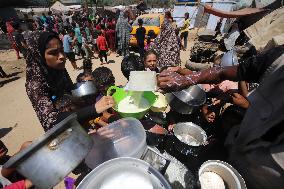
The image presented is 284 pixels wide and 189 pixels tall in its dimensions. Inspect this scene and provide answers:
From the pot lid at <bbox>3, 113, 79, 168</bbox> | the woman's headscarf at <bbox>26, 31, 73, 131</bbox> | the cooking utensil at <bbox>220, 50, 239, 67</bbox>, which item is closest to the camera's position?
the pot lid at <bbox>3, 113, 79, 168</bbox>

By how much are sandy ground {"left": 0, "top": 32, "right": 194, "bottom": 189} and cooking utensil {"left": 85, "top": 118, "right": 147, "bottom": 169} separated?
2065 mm

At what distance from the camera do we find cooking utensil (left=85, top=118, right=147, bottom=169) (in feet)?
5.13

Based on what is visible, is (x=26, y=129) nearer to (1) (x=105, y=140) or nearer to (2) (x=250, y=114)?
(1) (x=105, y=140)

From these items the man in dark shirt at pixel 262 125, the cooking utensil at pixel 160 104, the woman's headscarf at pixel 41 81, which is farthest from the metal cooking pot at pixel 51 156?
the cooking utensil at pixel 160 104

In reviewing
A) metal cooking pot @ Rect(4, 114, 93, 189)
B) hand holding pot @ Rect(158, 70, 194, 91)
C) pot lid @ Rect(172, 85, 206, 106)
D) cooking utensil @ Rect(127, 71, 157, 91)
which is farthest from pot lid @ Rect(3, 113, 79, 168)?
pot lid @ Rect(172, 85, 206, 106)

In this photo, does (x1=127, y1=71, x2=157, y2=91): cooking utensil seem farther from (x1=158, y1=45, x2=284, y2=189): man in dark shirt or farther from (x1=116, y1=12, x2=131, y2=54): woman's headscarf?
(x1=116, y1=12, x2=131, y2=54): woman's headscarf

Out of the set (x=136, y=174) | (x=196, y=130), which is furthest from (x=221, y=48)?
(x=136, y=174)

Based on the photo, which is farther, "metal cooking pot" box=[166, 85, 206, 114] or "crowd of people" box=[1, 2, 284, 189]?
"metal cooking pot" box=[166, 85, 206, 114]

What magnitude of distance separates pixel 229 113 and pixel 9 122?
19.0ft

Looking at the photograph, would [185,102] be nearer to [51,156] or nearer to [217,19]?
[51,156]

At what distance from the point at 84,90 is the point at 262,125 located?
215 cm

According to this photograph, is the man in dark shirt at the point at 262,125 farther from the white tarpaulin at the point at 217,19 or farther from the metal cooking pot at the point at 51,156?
the white tarpaulin at the point at 217,19

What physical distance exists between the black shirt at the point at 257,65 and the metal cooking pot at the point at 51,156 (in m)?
1.54

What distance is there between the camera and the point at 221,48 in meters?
9.80
